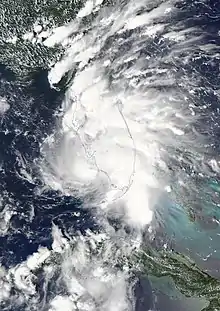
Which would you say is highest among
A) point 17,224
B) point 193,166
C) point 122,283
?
point 17,224

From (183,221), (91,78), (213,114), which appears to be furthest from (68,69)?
(183,221)

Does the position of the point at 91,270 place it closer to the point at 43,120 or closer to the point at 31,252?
the point at 31,252

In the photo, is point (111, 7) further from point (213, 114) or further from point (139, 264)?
point (139, 264)

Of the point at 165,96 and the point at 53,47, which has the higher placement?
the point at 53,47

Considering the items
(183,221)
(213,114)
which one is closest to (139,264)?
(183,221)

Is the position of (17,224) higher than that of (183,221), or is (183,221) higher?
(17,224)

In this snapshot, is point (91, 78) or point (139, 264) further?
point (91, 78)
